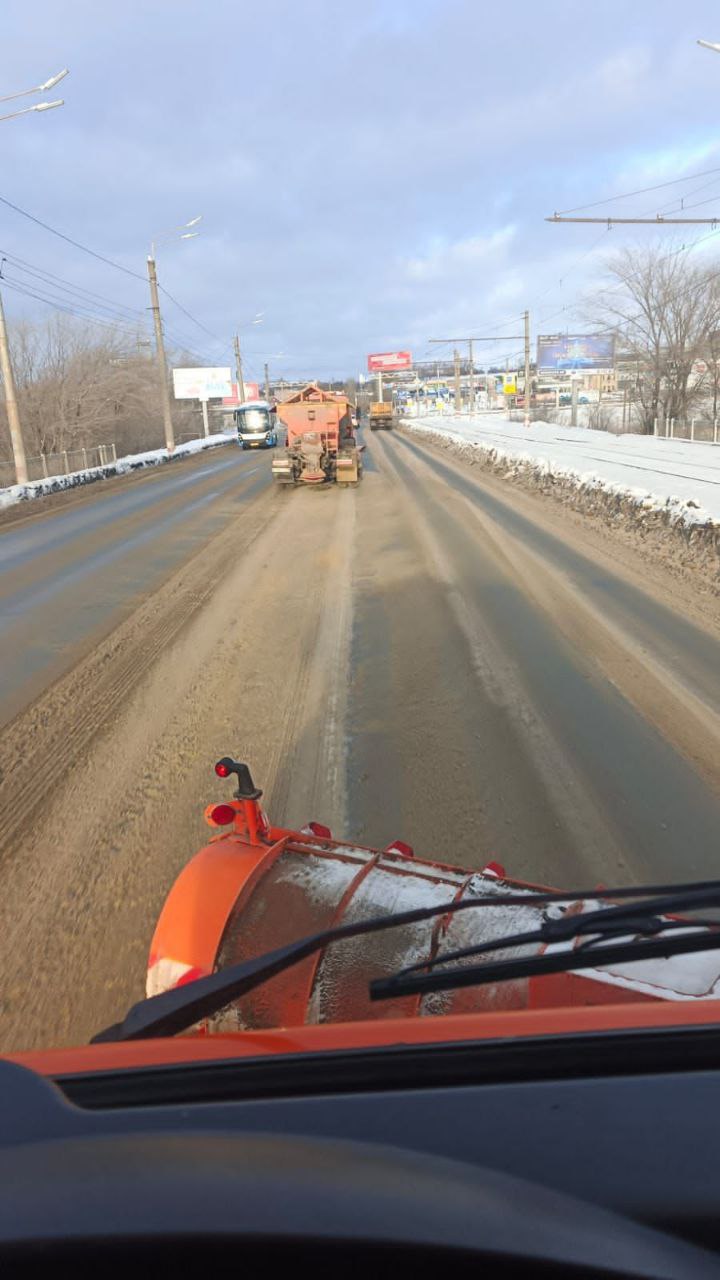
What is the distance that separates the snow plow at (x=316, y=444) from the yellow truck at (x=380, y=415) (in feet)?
160

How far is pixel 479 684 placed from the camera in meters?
6.50

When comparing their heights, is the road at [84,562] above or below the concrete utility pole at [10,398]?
below

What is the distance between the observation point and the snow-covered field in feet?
45.4

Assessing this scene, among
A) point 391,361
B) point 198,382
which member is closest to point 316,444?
point 198,382

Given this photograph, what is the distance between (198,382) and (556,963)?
69119mm

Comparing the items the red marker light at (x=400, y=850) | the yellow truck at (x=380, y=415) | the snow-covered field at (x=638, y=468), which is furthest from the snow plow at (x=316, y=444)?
the yellow truck at (x=380, y=415)

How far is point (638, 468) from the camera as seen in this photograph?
21609mm

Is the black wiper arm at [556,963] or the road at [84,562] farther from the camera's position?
the road at [84,562]

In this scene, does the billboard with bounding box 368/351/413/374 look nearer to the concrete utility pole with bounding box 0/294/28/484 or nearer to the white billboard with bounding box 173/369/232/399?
the white billboard with bounding box 173/369/232/399

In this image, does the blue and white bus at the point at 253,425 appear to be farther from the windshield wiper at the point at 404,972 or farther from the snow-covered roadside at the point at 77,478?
the windshield wiper at the point at 404,972

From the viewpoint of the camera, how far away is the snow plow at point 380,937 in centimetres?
174

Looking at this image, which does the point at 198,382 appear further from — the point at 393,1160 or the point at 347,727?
the point at 393,1160

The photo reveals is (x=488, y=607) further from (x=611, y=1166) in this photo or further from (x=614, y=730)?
(x=611, y=1166)

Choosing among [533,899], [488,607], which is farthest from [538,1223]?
[488,607]
